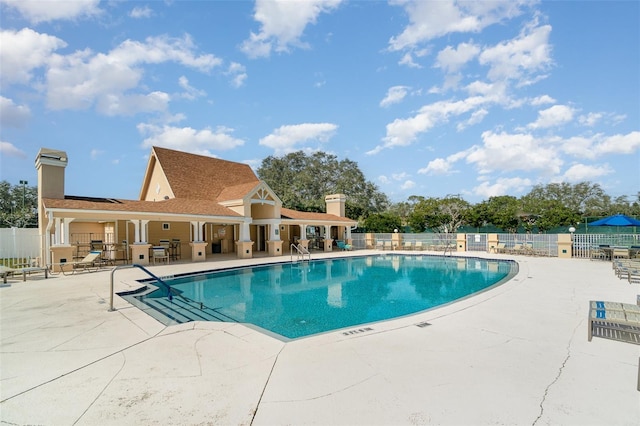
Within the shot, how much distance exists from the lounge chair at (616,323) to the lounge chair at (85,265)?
56.2 ft

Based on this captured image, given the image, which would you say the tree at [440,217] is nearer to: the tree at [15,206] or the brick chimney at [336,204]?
the brick chimney at [336,204]

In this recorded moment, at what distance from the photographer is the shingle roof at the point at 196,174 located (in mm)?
23703

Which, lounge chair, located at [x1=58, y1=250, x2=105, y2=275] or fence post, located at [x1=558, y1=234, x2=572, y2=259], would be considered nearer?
lounge chair, located at [x1=58, y1=250, x2=105, y2=275]

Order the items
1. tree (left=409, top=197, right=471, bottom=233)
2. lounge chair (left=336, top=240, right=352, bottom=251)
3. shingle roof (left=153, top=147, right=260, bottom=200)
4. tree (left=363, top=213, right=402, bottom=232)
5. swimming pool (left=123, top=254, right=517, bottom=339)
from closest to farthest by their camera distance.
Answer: swimming pool (left=123, top=254, right=517, bottom=339)
shingle roof (left=153, top=147, right=260, bottom=200)
lounge chair (left=336, top=240, right=352, bottom=251)
tree (left=409, top=197, right=471, bottom=233)
tree (left=363, top=213, right=402, bottom=232)

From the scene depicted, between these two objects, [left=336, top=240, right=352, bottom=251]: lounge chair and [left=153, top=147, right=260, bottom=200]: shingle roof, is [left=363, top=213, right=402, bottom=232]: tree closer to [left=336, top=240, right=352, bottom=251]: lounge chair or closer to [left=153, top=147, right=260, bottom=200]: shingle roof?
[left=336, top=240, right=352, bottom=251]: lounge chair

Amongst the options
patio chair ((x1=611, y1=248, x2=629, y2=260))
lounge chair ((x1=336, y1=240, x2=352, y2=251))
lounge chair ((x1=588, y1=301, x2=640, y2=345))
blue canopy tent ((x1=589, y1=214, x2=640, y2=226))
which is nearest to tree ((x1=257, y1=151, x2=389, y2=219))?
lounge chair ((x1=336, y1=240, x2=352, y2=251))

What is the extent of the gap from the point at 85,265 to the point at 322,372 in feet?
52.9

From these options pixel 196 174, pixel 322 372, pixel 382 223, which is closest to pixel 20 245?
pixel 196 174

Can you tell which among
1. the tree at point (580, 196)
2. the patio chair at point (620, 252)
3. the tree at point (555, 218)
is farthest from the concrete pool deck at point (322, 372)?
the tree at point (580, 196)

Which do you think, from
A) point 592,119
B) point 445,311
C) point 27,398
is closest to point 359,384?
point 27,398

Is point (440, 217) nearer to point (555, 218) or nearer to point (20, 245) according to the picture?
point (555, 218)

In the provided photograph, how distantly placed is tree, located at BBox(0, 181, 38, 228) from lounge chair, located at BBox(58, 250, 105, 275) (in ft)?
74.3

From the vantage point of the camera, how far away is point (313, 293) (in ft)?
38.5

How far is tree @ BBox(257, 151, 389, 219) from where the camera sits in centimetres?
4347
